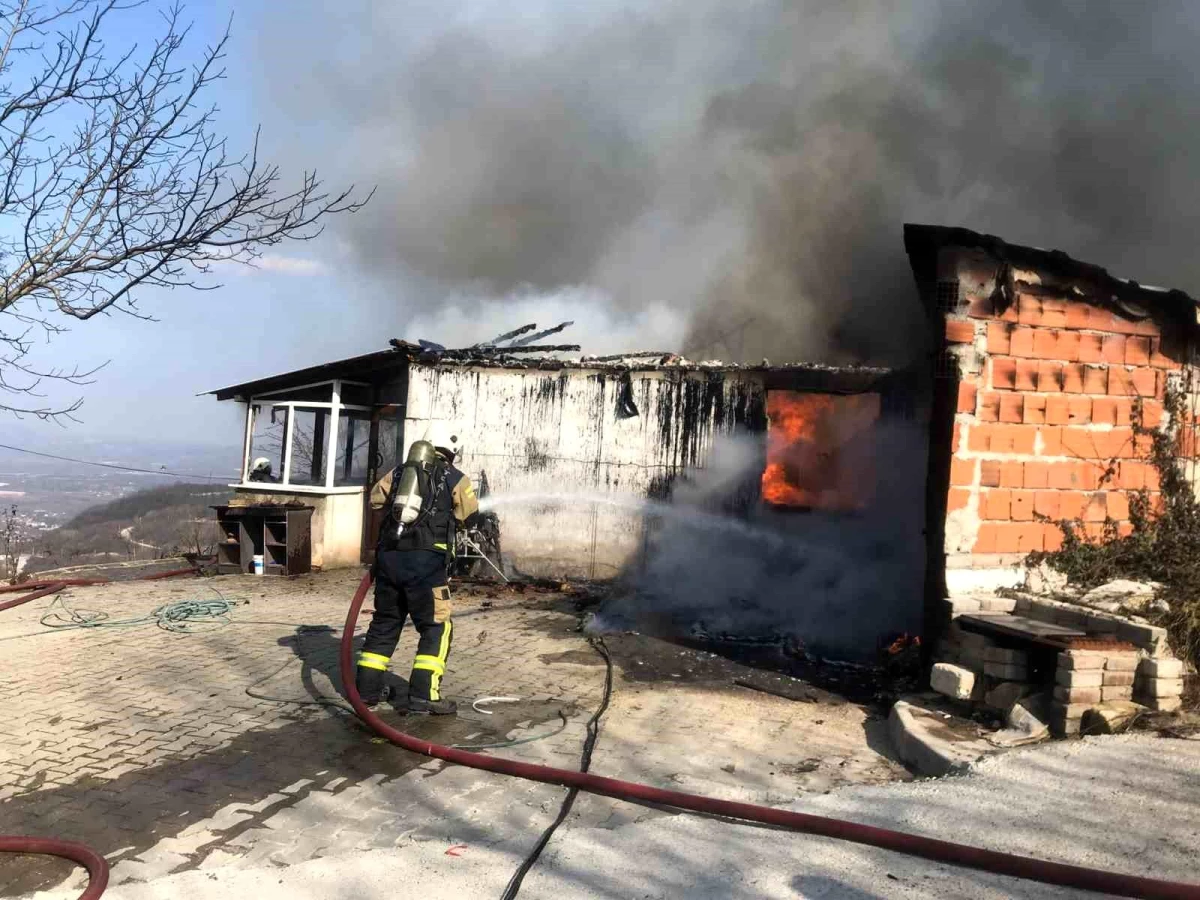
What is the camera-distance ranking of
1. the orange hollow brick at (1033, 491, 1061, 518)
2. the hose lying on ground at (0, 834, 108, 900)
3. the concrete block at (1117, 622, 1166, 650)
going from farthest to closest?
the orange hollow brick at (1033, 491, 1061, 518) < the concrete block at (1117, 622, 1166, 650) < the hose lying on ground at (0, 834, 108, 900)

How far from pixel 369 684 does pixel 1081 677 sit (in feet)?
13.7

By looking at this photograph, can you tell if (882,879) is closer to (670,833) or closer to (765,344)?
(670,833)

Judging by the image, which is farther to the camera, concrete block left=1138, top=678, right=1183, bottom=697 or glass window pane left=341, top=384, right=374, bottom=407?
glass window pane left=341, top=384, right=374, bottom=407

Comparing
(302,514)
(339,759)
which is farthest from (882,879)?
(302,514)

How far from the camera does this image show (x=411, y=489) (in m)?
5.66

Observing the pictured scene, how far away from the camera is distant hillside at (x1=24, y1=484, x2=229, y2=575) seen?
2592 centimetres

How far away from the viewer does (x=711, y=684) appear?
641 cm

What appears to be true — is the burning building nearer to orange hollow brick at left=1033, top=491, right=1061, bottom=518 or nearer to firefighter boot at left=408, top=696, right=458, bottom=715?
orange hollow brick at left=1033, top=491, right=1061, bottom=518

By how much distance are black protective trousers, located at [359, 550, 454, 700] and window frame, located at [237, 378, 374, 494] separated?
7.31 meters

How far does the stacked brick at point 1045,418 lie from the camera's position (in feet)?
19.3

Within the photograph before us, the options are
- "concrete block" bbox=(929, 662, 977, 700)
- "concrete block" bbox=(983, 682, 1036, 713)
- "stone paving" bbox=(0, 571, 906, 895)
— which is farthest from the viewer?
"concrete block" bbox=(929, 662, 977, 700)

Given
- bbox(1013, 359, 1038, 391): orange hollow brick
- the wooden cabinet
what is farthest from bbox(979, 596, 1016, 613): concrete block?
the wooden cabinet

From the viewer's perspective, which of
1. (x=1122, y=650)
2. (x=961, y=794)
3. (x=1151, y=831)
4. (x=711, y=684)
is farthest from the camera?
(x=711, y=684)

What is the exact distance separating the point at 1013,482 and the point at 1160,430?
1.18 metres
